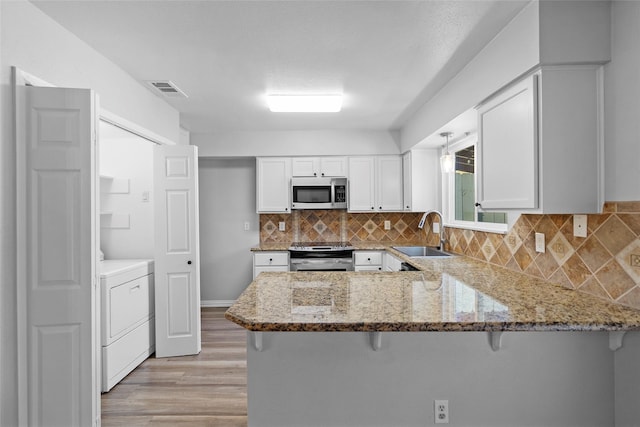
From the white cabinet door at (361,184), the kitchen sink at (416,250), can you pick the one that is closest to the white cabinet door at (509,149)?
the kitchen sink at (416,250)

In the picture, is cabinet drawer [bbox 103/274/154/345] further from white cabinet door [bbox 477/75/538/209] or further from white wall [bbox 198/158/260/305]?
white cabinet door [bbox 477/75/538/209]

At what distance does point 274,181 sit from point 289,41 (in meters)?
2.54

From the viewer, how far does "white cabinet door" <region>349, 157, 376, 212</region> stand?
15.0ft

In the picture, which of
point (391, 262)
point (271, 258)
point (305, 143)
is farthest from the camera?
point (305, 143)

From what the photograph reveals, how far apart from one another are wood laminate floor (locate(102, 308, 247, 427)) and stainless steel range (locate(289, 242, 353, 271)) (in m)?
1.16

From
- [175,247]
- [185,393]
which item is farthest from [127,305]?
[185,393]

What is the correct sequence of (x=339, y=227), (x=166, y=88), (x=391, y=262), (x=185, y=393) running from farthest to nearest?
(x=339, y=227) → (x=391, y=262) → (x=166, y=88) → (x=185, y=393)

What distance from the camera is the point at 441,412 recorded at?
5.61 ft

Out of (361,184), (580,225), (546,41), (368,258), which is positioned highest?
(546,41)

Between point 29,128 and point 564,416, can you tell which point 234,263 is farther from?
point 564,416

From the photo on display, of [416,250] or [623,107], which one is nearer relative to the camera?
[623,107]

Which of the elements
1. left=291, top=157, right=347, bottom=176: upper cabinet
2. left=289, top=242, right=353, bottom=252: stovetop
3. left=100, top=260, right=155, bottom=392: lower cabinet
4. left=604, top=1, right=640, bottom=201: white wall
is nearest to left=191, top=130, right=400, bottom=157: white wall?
left=291, top=157, right=347, bottom=176: upper cabinet

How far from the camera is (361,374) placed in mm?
1726

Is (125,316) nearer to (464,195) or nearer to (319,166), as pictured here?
(319,166)
